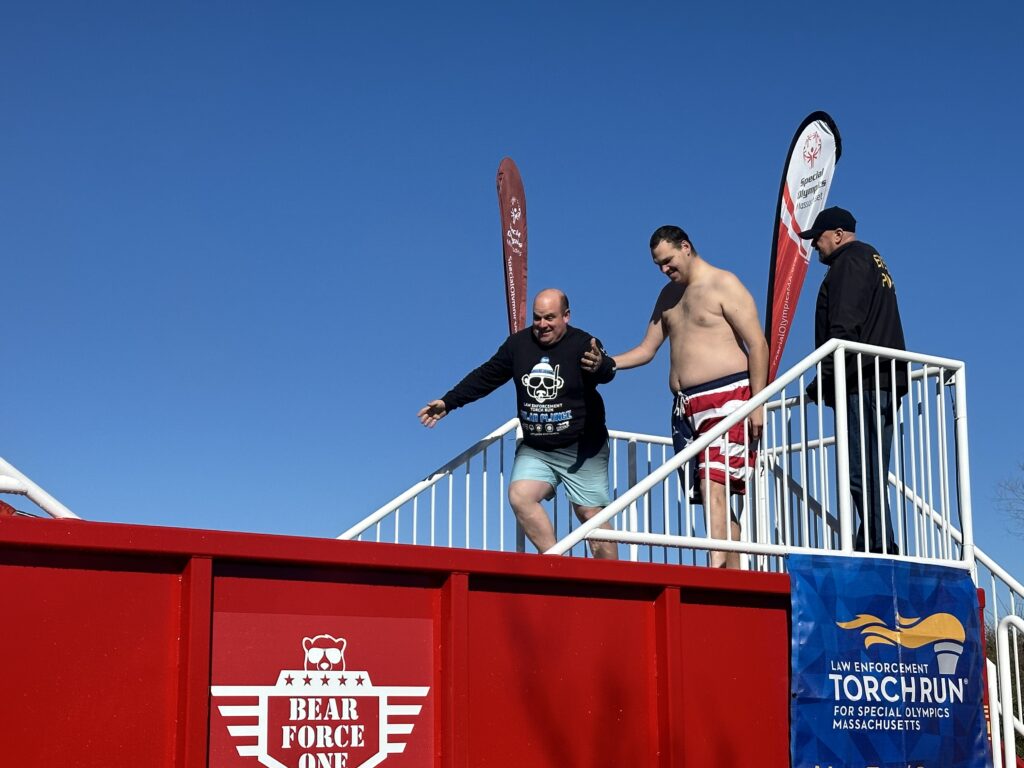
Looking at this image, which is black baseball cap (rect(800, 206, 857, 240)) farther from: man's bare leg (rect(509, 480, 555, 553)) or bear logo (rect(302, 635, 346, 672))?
bear logo (rect(302, 635, 346, 672))

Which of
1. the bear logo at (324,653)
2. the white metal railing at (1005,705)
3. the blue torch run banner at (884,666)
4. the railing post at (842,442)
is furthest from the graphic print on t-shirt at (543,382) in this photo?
the bear logo at (324,653)

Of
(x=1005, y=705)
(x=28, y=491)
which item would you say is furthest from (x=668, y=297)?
(x=28, y=491)

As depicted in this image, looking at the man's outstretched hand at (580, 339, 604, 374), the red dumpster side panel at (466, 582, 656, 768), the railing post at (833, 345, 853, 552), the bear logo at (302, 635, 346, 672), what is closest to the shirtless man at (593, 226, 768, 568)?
the railing post at (833, 345, 853, 552)

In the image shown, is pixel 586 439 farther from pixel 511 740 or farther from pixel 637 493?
pixel 511 740

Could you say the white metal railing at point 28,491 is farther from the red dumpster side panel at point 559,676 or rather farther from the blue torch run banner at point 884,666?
the blue torch run banner at point 884,666

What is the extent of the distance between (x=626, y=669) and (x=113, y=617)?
6.40 feet

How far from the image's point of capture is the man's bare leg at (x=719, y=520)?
6.15 m

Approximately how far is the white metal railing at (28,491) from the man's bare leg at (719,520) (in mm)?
2916

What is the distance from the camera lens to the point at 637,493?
5.57 meters

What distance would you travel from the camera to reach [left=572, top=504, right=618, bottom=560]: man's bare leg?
21.4ft

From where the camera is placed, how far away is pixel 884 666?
5.84m

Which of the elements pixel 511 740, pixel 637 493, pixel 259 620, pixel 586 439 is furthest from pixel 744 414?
pixel 259 620

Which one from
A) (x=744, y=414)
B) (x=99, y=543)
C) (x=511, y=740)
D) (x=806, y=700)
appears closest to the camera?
(x=99, y=543)

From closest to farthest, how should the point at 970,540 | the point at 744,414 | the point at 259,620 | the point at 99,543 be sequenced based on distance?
the point at 99,543 → the point at 259,620 → the point at 744,414 → the point at 970,540
